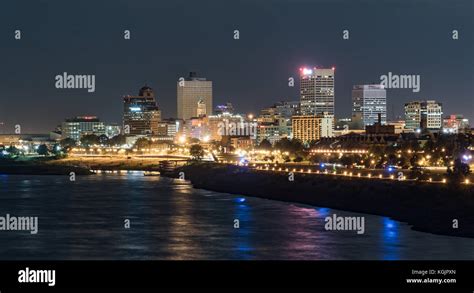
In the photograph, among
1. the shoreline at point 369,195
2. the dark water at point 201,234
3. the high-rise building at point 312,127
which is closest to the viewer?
the dark water at point 201,234

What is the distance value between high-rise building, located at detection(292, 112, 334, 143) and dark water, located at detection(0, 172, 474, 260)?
4921 inches

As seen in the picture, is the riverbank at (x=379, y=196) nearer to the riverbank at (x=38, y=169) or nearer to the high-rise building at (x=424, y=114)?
the riverbank at (x=38, y=169)

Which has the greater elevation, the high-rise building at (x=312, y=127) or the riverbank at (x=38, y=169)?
the high-rise building at (x=312, y=127)

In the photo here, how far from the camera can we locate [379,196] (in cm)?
5112

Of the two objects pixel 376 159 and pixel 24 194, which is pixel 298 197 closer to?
pixel 24 194

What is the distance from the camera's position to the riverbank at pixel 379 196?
42406 mm

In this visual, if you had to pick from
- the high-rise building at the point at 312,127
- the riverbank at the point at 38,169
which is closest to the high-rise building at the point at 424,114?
the high-rise building at the point at 312,127

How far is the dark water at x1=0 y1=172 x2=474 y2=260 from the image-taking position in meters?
35.1

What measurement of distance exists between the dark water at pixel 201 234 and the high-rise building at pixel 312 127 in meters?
125
